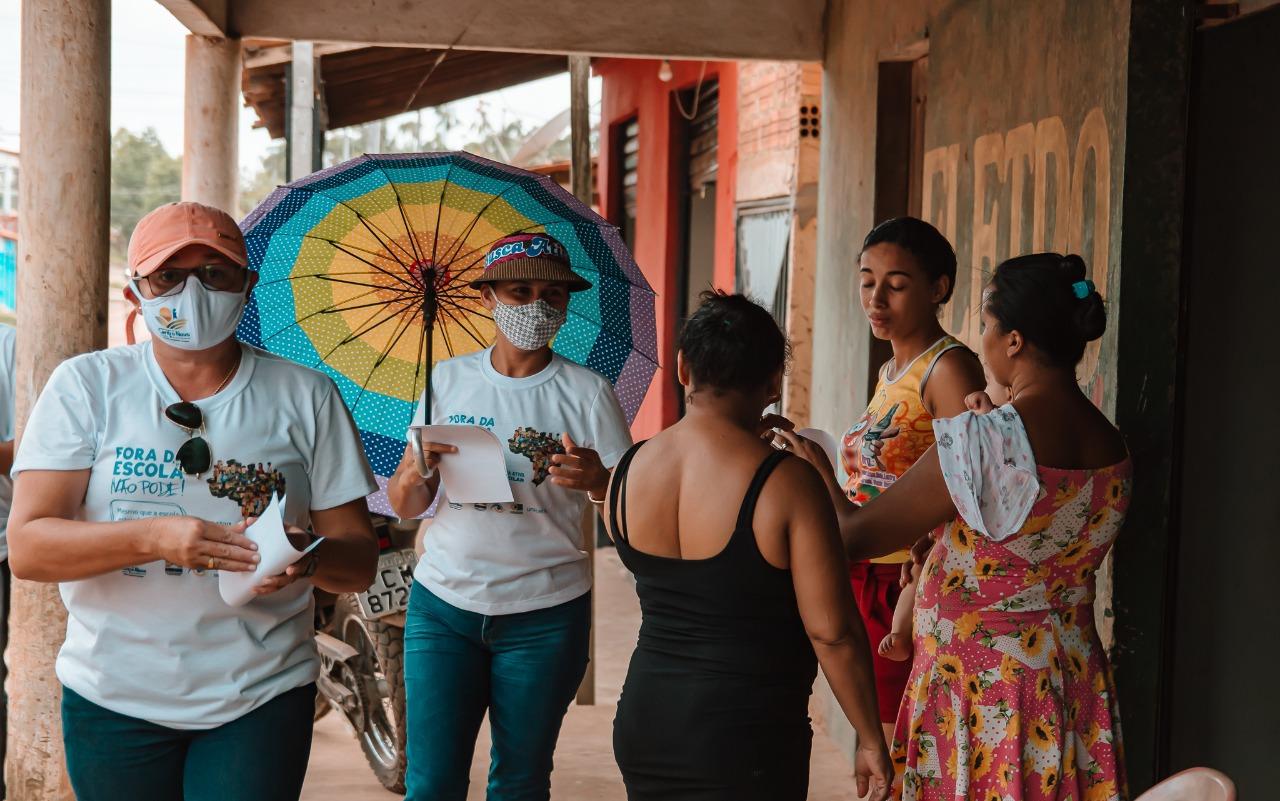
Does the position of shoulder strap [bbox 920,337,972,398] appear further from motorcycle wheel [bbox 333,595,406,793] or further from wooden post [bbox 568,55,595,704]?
wooden post [bbox 568,55,595,704]

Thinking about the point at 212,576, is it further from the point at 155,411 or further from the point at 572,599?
the point at 572,599

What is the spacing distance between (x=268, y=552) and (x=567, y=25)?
469 centimetres

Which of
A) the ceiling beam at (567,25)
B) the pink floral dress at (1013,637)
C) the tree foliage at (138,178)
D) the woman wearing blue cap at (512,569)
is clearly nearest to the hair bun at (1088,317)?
the pink floral dress at (1013,637)

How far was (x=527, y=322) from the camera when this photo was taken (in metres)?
3.69

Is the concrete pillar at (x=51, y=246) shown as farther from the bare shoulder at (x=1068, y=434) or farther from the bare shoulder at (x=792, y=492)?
the bare shoulder at (x=1068, y=434)

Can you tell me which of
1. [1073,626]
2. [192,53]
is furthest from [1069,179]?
[192,53]

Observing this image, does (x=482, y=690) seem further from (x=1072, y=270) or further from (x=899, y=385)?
(x=1072, y=270)

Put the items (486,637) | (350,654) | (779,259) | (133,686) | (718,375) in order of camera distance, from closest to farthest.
Answer: (133,686) < (718,375) < (486,637) < (350,654) < (779,259)

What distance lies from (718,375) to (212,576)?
3.41 ft

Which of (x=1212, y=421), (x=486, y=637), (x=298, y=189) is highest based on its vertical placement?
(x=298, y=189)

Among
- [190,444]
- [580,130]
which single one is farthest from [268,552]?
[580,130]

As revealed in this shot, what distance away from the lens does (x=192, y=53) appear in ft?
21.8

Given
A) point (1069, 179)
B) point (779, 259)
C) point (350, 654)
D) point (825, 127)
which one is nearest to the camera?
point (1069, 179)

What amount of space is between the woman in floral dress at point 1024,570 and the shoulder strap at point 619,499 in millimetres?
508
